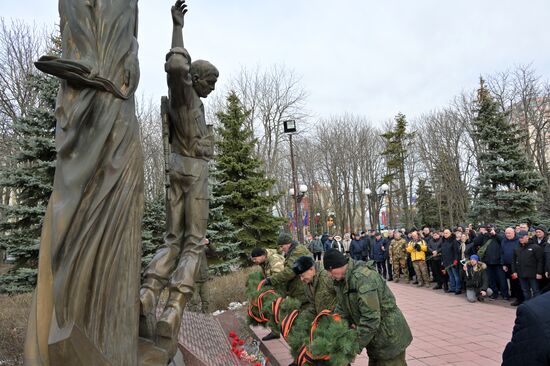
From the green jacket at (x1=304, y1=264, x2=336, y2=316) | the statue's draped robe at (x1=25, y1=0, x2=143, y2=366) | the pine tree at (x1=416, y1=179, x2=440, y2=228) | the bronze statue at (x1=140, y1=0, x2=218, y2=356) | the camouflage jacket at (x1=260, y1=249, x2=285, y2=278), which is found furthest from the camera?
the pine tree at (x1=416, y1=179, x2=440, y2=228)

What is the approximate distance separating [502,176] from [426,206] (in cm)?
2042

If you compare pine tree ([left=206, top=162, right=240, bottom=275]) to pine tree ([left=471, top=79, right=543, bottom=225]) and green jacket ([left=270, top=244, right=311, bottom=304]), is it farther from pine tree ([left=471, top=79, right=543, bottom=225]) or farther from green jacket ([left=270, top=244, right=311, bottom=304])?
pine tree ([left=471, top=79, right=543, bottom=225])

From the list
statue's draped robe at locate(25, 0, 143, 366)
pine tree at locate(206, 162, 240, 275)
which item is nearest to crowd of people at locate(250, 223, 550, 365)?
statue's draped robe at locate(25, 0, 143, 366)

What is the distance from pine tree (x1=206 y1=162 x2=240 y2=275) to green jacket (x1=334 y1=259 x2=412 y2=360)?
39.2ft

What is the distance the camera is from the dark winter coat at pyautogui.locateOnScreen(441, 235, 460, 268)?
12.7 meters

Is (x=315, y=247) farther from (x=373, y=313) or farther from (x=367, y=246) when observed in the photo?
(x=373, y=313)

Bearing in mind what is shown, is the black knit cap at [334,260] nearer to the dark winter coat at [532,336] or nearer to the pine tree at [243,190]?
the dark winter coat at [532,336]

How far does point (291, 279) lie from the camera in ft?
21.4

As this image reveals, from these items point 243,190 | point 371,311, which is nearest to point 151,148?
point 243,190

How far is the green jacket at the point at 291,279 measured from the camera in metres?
6.25

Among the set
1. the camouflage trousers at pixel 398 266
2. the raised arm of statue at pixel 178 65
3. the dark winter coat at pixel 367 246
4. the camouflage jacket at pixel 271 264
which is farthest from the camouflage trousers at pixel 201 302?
the dark winter coat at pixel 367 246

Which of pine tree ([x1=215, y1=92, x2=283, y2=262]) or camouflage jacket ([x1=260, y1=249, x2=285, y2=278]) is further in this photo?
pine tree ([x1=215, y1=92, x2=283, y2=262])

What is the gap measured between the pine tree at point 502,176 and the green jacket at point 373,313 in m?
19.7

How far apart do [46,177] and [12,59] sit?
17.7 metres
